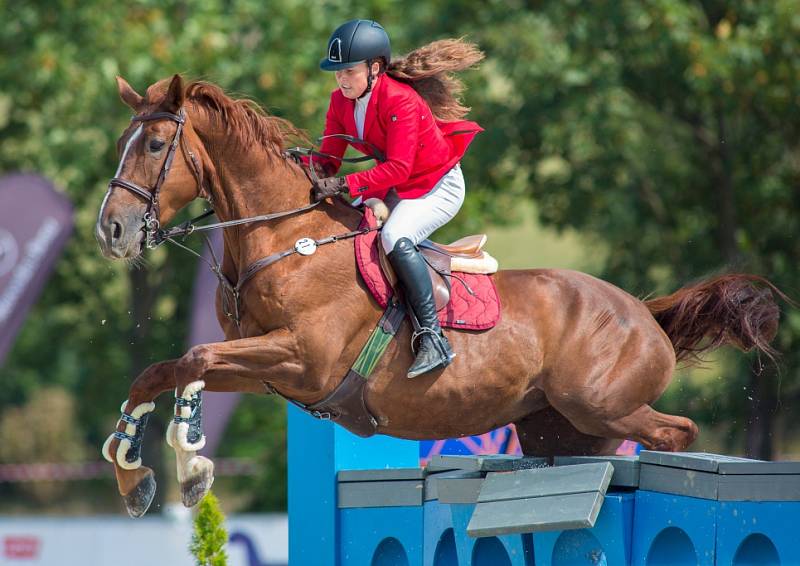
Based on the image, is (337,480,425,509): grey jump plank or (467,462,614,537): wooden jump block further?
(337,480,425,509): grey jump plank

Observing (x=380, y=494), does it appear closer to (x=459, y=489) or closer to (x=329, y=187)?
(x=459, y=489)

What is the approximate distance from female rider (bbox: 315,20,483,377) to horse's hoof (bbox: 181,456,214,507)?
999 mm

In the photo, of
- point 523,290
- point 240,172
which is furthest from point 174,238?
point 523,290

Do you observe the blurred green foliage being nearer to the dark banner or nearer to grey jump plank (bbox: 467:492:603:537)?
the dark banner

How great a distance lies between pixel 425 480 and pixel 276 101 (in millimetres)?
11078

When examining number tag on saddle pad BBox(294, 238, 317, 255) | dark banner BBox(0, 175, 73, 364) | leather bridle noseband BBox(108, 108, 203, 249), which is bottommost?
number tag on saddle pad BBox(294, 238, 317, 255)

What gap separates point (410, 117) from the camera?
543 centimetres

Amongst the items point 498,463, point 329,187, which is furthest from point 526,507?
point 329,187

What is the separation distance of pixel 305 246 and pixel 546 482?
1.49 m

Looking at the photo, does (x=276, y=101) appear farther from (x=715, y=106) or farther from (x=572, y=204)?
(x=715, y=106)

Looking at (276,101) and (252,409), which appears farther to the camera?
(252,409)

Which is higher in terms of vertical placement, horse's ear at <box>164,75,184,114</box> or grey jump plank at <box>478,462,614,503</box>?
horse's ear at <box>164,75,184,114</box>

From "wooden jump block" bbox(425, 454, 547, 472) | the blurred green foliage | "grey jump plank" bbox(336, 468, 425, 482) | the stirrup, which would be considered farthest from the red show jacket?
the blurred green foliage

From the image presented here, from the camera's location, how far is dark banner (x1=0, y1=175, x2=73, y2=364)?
14.2 m
